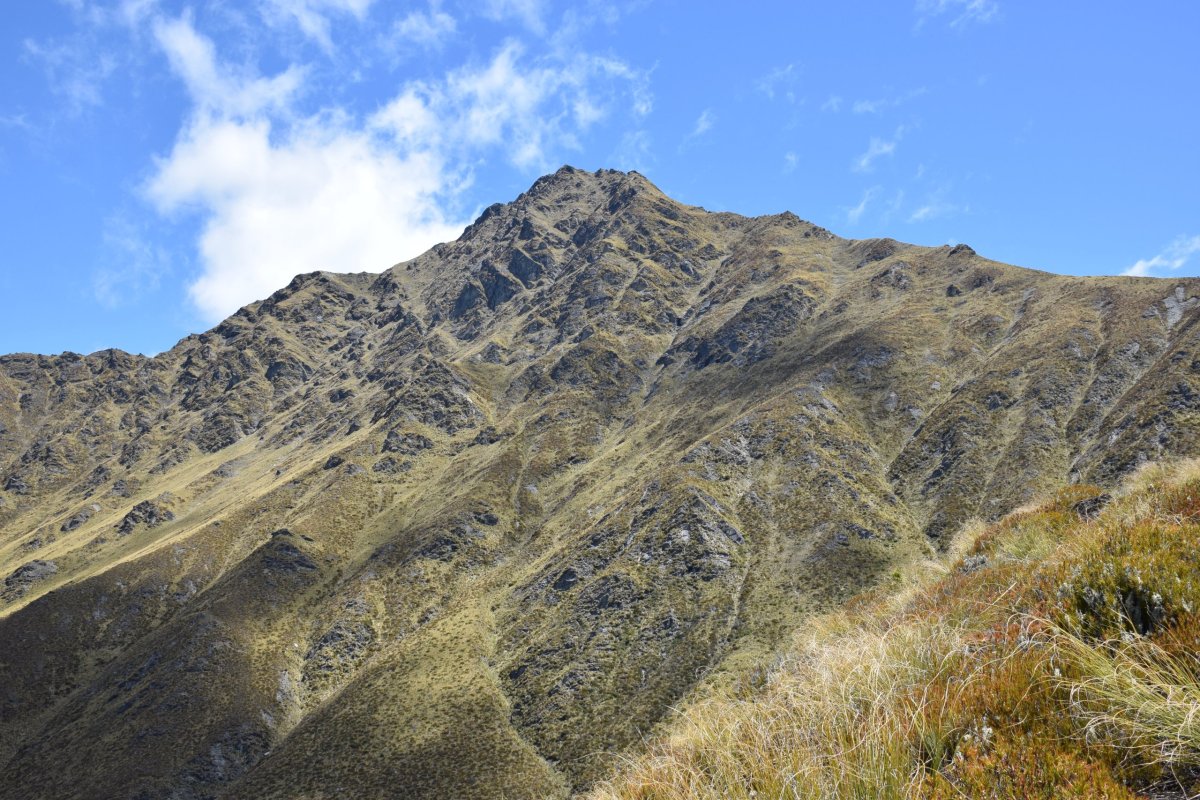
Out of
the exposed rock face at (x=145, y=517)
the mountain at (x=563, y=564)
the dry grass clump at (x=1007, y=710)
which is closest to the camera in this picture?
the dry grass clump at (x=1007, y=710)

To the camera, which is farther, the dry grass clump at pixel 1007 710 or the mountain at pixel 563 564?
the mountain at pixel 563 564

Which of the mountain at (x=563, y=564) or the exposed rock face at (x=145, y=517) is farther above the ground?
the exposed rock face at (x=145, y=517)

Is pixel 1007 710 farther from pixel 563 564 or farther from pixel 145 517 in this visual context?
pixel 145 517

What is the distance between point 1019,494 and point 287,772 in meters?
111

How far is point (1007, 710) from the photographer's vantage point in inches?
198

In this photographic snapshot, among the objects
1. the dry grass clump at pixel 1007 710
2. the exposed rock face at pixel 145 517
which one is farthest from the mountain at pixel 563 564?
the dry grass clump at pixel 1007 710

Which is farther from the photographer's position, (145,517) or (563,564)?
(145,517)

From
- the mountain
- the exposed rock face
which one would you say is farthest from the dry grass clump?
the exposed rock face

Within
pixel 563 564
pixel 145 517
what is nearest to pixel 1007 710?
pixel 563 564

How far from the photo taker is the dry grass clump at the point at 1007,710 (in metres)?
4.36

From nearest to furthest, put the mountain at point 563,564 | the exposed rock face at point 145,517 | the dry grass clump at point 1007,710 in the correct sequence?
the dry grass clump at point 1007,710 → the mountain at point 563,564 → the exposed rock face at point 145,517

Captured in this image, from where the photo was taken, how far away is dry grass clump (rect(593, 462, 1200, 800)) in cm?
436

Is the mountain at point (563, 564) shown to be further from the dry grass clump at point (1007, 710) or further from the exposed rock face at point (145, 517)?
the dry grass clump at point (1007, 710)

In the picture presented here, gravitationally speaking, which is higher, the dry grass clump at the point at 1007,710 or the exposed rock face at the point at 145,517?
the exposed rock face at the point at 145,517
